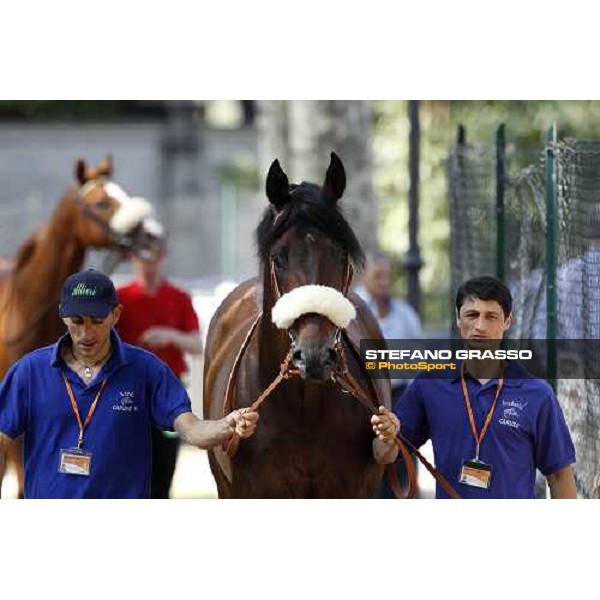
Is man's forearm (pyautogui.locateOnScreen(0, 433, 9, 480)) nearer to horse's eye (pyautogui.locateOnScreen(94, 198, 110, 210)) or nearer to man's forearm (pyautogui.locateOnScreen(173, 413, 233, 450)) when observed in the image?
man's forearm (pyautogui.locateOnScreen(173, 413, 233, 450))

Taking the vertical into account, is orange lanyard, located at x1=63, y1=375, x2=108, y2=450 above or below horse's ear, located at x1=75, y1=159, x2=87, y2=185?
below

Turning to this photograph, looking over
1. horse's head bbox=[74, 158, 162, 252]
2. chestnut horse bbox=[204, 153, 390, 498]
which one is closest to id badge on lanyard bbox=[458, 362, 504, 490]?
chestnut horse bbox=[204, 153, 390, 498]

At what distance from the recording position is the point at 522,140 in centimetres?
1806

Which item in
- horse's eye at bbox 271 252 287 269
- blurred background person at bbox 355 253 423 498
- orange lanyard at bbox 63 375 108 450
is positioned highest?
blurred background person at bbox 355 253 423 498

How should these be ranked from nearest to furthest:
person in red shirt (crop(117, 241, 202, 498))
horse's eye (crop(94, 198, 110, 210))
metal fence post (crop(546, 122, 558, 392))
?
metal fence post (crop(546, 122, 558, 392)) < person in red shirt (crop(117, 241, 202, 498)) < horse's eye (crop(94, 198, 110, 210))

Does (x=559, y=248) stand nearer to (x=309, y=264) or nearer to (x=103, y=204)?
(x=309, y=264)

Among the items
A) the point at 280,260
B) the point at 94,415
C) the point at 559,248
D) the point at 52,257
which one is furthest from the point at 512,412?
the point at 52,257

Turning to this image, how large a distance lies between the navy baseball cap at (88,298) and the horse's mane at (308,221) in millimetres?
608

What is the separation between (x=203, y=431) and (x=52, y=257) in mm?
3504

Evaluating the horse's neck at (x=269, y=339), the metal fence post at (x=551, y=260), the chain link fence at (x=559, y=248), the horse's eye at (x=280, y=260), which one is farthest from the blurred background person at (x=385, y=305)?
the horse's eye at (x=280, y=260)

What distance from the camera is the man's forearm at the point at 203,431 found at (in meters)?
4.97

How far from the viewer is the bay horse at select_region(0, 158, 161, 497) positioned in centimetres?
812

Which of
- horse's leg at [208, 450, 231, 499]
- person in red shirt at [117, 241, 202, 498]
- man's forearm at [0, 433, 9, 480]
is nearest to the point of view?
man's forearm at [0, 433, 9, 480]
